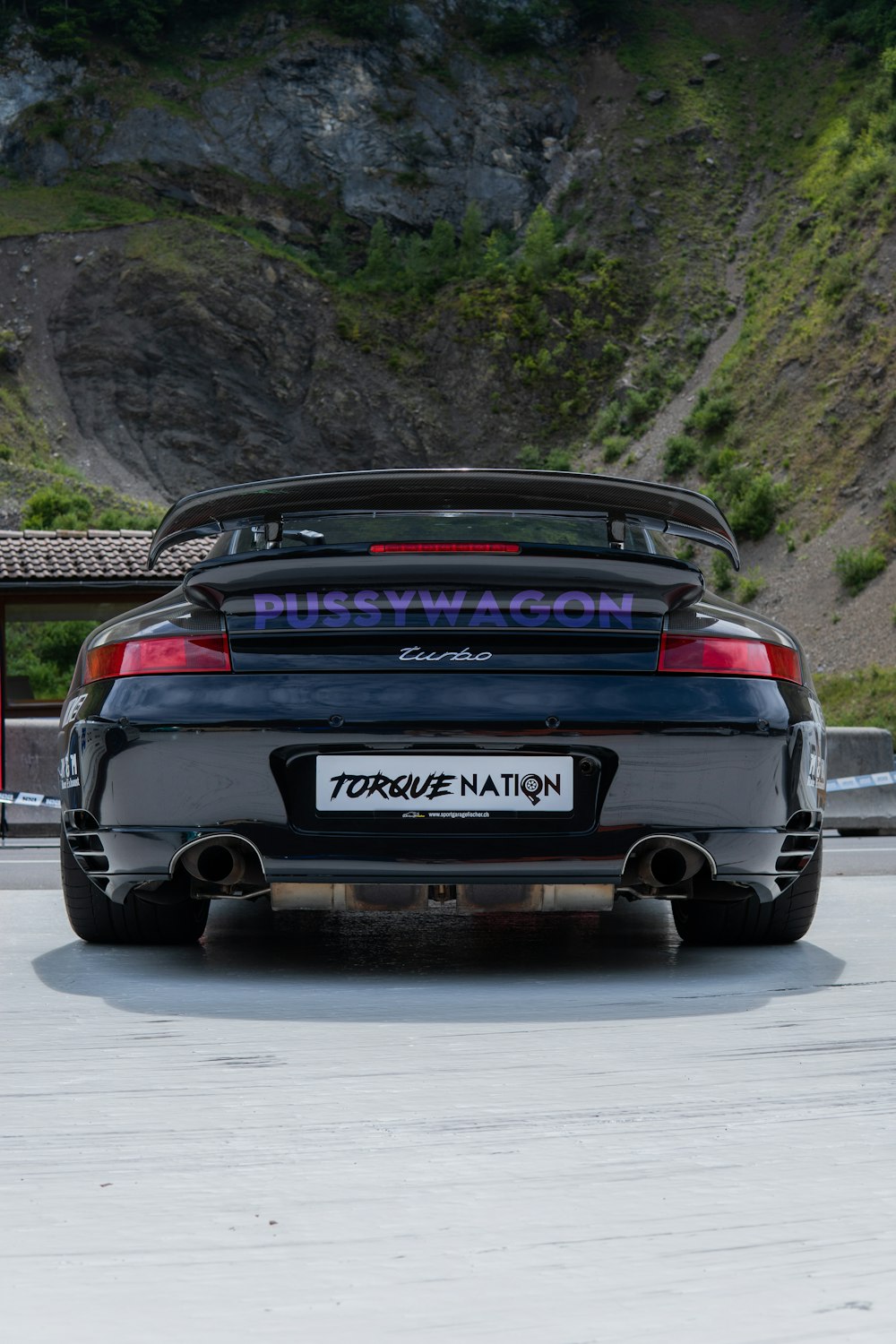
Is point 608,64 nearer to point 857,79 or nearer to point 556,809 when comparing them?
point 857,79

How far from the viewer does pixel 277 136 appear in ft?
290

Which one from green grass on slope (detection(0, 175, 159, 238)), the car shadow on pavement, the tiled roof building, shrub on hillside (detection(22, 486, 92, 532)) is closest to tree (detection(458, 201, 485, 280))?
green grass on slope (detection(0, 175, 159, 238))

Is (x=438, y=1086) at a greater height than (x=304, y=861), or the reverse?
(x=304, y=861)

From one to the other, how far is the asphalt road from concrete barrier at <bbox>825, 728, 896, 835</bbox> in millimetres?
9634

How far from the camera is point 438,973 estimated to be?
4.60 m

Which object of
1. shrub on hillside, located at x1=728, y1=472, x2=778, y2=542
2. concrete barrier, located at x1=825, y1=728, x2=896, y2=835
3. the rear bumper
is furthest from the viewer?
shrub on hillside, located at x1=728, y1=472, x2=778, y2=542

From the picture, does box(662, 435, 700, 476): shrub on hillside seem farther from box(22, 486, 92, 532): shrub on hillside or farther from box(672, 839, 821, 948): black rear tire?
box(672, 839, 821, 948): black rear tire

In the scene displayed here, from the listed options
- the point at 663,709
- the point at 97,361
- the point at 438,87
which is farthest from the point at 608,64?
the point at 663,709

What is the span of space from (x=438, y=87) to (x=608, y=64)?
37.0 feet

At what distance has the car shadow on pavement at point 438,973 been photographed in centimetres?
401

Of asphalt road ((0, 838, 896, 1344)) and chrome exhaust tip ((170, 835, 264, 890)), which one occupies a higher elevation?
chrome exhaust tip ((170, 835, 264, 890))

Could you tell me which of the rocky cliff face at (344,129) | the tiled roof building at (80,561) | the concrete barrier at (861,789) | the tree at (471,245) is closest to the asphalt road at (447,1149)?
the concrete barrier at (861,789)

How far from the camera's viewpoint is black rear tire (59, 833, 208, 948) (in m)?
4.74

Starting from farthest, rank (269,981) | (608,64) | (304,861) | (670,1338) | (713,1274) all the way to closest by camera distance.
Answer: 1. (608,64)
2. (269,981)
3. (304,861)
4. (713,1274)
5. (670,1338)
